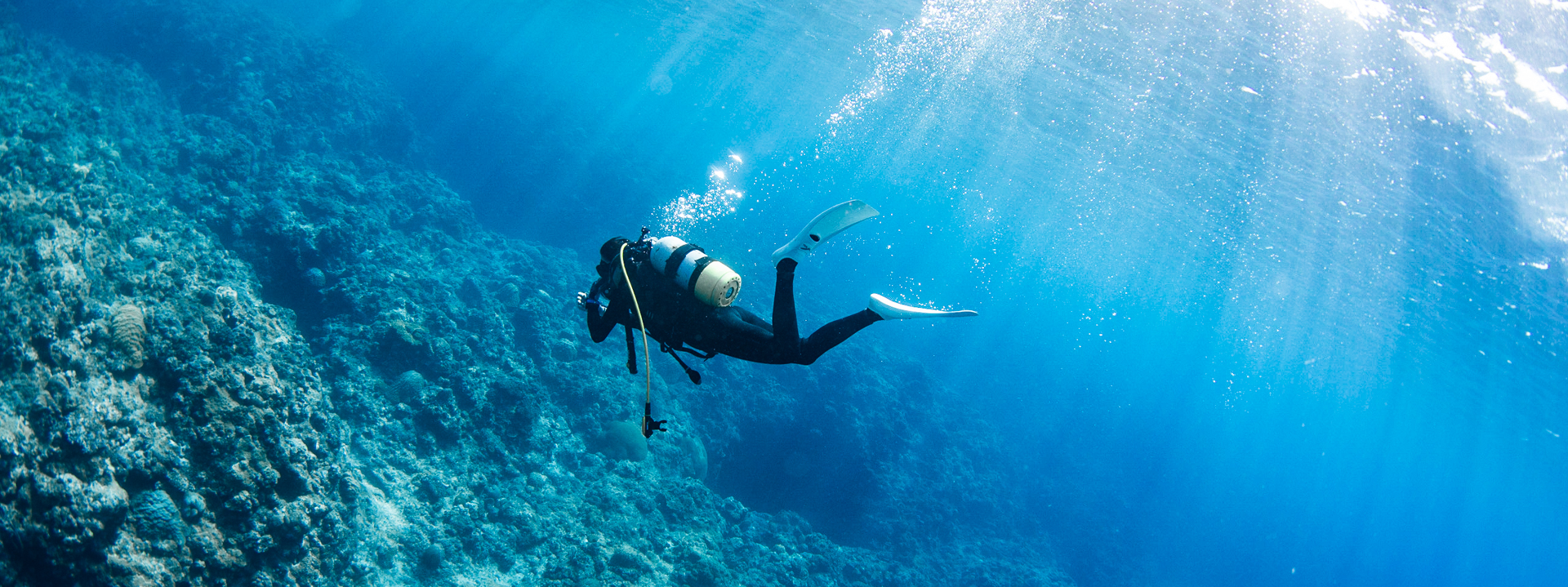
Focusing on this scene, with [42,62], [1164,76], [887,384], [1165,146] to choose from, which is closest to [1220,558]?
[1165,146]

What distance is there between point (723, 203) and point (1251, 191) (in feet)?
87.7

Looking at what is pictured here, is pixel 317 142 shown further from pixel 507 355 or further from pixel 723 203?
pixel 723 203

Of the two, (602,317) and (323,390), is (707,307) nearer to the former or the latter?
(602,317)

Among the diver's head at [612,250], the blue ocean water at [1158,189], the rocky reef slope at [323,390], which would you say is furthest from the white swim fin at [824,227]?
the blue ocean water at [1158,189]

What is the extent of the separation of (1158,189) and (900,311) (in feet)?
93.4

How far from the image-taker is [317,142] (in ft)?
62.0

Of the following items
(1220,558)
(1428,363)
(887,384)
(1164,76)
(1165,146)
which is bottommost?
(1220,558)

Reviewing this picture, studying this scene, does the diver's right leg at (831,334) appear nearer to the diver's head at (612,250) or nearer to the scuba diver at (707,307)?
the scuba diver at (707,307)

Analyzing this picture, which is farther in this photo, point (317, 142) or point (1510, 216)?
point (317, 142)

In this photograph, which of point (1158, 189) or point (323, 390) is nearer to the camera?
point (323, 390)

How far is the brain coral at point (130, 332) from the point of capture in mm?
4875

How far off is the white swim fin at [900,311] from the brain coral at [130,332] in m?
6.03

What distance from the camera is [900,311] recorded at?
3832 mm

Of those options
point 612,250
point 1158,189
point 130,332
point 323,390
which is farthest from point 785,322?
point 1158,189
